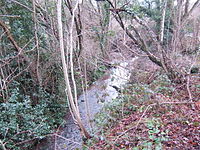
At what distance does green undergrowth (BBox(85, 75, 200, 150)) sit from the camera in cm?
270

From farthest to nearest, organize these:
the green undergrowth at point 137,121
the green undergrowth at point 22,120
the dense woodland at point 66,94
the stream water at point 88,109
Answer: the stream water at point 88,109 → the green undergrowth at point 22,120 → the dense woodland at point 66,94 → the green undergrowth at point 137,121

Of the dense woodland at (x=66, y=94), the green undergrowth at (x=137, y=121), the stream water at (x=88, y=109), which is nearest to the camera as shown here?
the green undergrowth at (x=137, y=121)

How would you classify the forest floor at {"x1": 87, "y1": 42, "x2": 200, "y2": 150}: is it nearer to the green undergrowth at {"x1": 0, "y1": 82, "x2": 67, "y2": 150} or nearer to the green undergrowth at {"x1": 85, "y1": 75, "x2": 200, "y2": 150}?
the green undergrowth at {"x1": 85, "y1": 75, "x2": 200, "y2": 150}

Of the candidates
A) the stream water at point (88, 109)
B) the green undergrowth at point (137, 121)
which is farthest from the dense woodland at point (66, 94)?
the stream water at point (88, 109)

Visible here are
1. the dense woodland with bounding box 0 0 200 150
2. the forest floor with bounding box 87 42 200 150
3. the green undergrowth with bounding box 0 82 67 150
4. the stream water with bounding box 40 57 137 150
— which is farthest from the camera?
the stream water with bounding box 40 57 137 150

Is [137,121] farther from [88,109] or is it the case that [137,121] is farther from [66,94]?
[66,94]

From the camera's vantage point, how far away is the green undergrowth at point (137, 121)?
2699 millimetres

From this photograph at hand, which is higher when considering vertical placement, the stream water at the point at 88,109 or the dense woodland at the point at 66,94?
the dense woodland at the point at 66,94

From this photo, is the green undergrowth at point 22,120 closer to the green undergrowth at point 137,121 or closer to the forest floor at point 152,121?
A: the green undergrowth at point 137,121

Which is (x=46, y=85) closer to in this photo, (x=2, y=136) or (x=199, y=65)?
(x=2, y=136)

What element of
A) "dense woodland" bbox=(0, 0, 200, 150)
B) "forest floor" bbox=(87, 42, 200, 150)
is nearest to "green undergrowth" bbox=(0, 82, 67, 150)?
"dense woodland" bbox=(0, 0, 200, 150)

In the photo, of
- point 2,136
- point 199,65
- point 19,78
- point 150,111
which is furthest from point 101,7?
point 2,136

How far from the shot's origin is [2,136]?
3.46 meters

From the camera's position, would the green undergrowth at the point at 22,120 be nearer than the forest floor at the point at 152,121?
No
